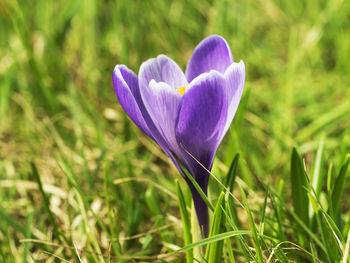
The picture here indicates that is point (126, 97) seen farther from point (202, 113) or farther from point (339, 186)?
point (339, 186)

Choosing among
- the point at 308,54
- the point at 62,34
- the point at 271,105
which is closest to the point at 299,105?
the point at 271,105

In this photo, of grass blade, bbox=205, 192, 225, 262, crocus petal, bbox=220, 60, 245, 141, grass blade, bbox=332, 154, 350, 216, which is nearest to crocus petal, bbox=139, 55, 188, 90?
crocus petal, bbox=220, 60, 245, 141

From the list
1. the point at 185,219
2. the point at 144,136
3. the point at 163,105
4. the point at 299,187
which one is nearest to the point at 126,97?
the point at 163,105

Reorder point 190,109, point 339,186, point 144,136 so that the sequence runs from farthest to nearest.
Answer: point 144,136
point 339,186
point 190,109

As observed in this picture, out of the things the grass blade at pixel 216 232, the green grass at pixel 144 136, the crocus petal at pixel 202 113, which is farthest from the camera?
the green grass at pixel 144 136

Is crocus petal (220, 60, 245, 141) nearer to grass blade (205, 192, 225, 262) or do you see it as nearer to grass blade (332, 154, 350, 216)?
grass blade (205, 192, 225, 262)

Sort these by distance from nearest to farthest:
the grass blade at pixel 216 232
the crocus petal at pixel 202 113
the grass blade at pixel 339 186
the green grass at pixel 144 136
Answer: the crocus petal at pixel 202 113
the grass blade at pixel 216 232
the grass blade at pixel 339 186
the green grass at pixel 144 136

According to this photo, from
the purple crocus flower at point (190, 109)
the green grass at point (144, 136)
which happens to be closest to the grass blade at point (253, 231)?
the green grass at point (144, 136)

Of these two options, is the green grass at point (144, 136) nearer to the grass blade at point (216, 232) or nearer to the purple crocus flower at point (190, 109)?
the grass blade at point (216, 232)
